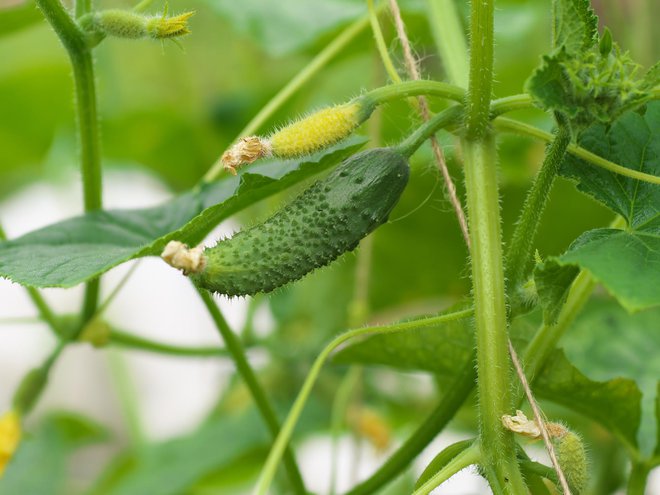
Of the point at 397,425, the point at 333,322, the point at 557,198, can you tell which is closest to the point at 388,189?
the point at 557,198

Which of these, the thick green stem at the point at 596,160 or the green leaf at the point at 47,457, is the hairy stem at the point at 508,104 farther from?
the green leaf at the point at 47,457

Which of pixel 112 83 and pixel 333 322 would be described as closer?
pixel 333 322

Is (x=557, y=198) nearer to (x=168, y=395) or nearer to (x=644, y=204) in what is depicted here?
(x=644, y=204)

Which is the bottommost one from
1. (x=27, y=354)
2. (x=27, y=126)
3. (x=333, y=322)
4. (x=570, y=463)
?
(x=570, y=463)

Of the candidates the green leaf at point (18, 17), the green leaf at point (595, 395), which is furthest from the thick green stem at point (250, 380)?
the green leaf at point (18, 17)

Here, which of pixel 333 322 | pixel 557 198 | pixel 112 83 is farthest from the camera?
pixel 112 83

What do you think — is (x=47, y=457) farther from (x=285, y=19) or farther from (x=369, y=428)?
(x=285, y=19)
